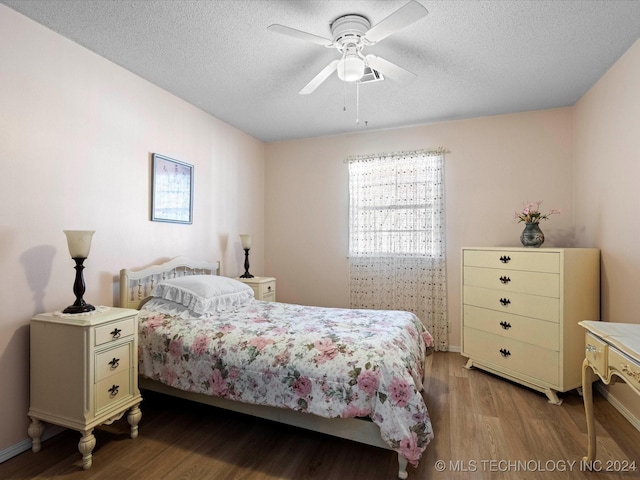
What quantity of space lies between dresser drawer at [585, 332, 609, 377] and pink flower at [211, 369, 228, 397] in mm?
1987

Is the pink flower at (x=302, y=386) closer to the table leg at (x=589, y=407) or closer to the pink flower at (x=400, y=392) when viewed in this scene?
the pink flower at (x=400, y=392)

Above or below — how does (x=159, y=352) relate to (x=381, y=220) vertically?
below

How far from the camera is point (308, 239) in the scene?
14.4 feet

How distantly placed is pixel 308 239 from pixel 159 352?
8.13ft

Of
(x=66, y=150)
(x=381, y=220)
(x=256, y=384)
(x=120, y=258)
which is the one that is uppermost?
(x=66, y=150)

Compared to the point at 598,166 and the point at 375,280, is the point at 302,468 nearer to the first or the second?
the point at 375,280

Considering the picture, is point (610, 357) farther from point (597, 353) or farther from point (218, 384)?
point (218, 384)

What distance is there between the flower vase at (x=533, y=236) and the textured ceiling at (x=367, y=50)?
1.23 meters

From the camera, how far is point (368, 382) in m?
1.71

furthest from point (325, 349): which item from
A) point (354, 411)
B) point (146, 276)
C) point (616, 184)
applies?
point (616, 184)

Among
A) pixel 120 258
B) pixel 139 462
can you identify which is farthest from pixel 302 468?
pixel 120 258

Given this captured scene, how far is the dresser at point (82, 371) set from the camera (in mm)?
1812

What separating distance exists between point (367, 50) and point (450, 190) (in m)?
1.95

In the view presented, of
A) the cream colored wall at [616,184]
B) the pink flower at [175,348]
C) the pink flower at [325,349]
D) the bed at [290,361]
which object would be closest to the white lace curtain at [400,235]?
the bed at [290,361]
